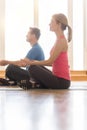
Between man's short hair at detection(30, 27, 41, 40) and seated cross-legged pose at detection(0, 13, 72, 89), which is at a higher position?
man's short hair at detection(30, 27, 41, 40)

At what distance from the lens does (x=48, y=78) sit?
133 inches

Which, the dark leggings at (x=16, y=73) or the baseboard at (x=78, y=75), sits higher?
the dark leggings at (x=16, y=73)

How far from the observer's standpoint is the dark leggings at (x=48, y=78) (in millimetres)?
3377

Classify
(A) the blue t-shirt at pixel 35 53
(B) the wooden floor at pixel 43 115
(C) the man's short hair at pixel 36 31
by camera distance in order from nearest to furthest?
(B) the wooden floor at pixel 43 115 → (A) the blue t-shirt at pixel 35 53 → (C) the man's short hair at pixel 36 31

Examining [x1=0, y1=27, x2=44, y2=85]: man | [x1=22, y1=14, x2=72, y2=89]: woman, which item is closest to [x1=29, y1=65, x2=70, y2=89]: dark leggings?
[x1=22, y1=14, x2=72, y2=89]: woman

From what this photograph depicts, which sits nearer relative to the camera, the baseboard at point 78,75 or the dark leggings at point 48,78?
the dark leggings at point 48,78

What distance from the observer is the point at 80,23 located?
612 centimetres

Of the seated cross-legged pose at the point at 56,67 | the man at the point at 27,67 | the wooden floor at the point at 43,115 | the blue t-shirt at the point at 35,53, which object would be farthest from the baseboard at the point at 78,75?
the wooden floor at the point at 43,115

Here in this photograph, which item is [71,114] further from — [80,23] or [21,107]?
[80,23]

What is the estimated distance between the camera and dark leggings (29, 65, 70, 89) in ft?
11.1

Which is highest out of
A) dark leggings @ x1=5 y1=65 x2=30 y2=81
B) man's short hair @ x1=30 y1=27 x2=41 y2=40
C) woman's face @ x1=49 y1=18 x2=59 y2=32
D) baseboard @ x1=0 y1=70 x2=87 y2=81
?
woman's face @ x1=49 y1=18 x2=59 y2=32

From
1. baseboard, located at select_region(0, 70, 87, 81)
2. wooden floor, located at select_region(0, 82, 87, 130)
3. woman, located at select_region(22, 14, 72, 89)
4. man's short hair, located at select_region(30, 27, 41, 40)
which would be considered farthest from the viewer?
baseboard, located at select_region(0, 70, 87, 81)

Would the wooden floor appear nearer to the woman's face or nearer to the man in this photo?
the woman's face

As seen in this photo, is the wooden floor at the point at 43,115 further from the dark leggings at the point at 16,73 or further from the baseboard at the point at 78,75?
the baseboard at the point at 78,75
